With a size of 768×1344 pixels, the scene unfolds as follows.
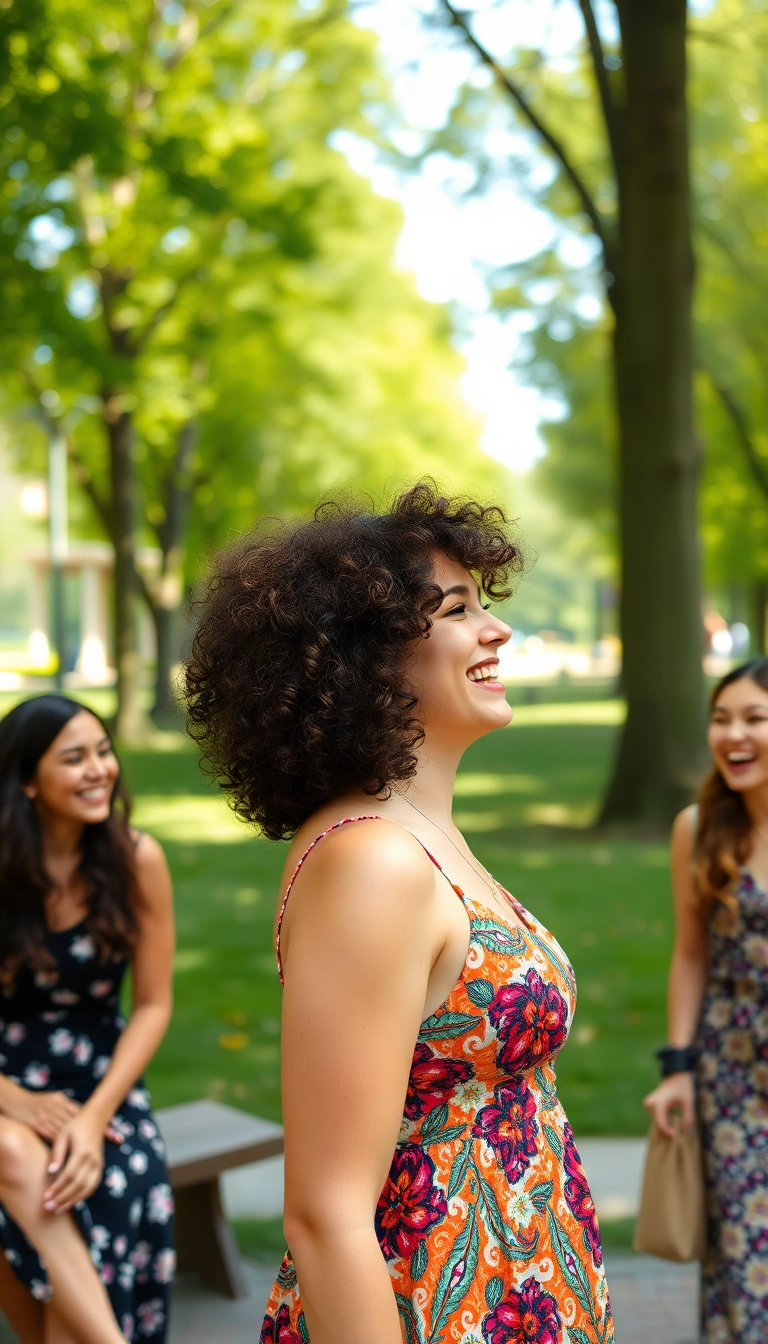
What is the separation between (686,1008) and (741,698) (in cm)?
82

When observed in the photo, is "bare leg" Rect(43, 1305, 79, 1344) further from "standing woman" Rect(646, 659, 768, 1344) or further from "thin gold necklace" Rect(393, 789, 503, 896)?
"thin gold necklace" Rect(393, 789, 503, 896)

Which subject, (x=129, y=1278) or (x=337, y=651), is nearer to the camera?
(x=337, y=651)

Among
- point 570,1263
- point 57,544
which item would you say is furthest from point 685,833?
point 57,544

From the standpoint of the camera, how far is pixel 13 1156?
3342 mm

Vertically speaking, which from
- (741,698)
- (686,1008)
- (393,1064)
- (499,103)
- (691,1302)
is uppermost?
(499,103)

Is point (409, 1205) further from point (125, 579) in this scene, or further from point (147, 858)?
point (125, 579)

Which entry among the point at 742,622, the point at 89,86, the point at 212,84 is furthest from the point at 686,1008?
the point at 742,622

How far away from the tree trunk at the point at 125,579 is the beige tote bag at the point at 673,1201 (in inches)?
703

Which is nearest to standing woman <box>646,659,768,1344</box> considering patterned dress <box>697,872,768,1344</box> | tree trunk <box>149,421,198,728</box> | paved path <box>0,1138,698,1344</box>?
patterned dress <box>697,872,768,1344</box>

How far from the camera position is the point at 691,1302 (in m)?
4.34

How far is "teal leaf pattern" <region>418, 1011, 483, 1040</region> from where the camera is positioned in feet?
5.95

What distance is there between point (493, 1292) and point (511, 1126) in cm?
21

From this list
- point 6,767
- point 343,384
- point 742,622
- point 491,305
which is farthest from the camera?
point 742,622

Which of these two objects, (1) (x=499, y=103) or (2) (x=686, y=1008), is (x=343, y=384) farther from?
(2) (x=686, y=1008)
